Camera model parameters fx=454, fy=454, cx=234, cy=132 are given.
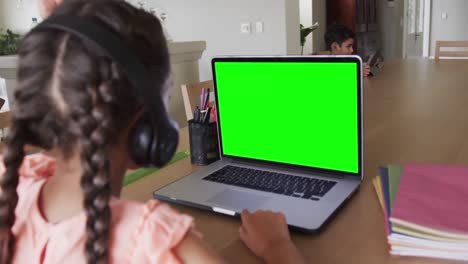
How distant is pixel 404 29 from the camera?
622 cm

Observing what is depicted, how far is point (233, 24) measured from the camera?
4.09 metres

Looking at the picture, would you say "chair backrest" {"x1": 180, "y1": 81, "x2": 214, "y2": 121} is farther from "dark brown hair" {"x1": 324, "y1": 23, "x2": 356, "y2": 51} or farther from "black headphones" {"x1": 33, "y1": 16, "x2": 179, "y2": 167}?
"dark brown hair" {"x1": 324, "y1": 23, "x2": 356, "y2": 51}

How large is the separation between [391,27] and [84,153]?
6.07m

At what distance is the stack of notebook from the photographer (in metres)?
0.69

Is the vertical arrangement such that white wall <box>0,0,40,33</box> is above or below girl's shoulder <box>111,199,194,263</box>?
above

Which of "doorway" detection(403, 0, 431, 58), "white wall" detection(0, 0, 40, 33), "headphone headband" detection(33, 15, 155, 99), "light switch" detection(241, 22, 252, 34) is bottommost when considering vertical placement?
"doorway" detection(403, 0, 431, 58)

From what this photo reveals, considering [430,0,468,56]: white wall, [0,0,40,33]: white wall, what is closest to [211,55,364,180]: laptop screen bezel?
[0,0,40,33]: white wall

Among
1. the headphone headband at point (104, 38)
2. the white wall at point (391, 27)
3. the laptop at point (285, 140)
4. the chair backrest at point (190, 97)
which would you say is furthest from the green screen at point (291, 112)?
the white wall at point (391, 27)

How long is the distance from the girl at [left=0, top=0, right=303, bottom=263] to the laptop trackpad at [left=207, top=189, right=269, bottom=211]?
32 cm

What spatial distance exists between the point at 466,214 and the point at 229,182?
1.51 feet

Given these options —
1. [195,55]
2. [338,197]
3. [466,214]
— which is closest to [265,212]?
[338,197]

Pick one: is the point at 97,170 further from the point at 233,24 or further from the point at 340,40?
the point at 233,24

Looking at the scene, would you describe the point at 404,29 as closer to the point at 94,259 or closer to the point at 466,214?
the point at 466,214

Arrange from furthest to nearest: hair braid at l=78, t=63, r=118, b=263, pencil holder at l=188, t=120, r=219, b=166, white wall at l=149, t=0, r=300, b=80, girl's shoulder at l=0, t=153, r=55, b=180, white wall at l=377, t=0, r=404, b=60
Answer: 1. white wall at l=377, t=0, r=404, b=60
2. white wall at l=149, t=0, r=300, b=80
3. pencil holder at l=188, t=120, r=219, b=166
4. girl's shoulder at l=0, t=153, r=55, b=180
5. hair braid at l=78, t=63, r=118, b=263
